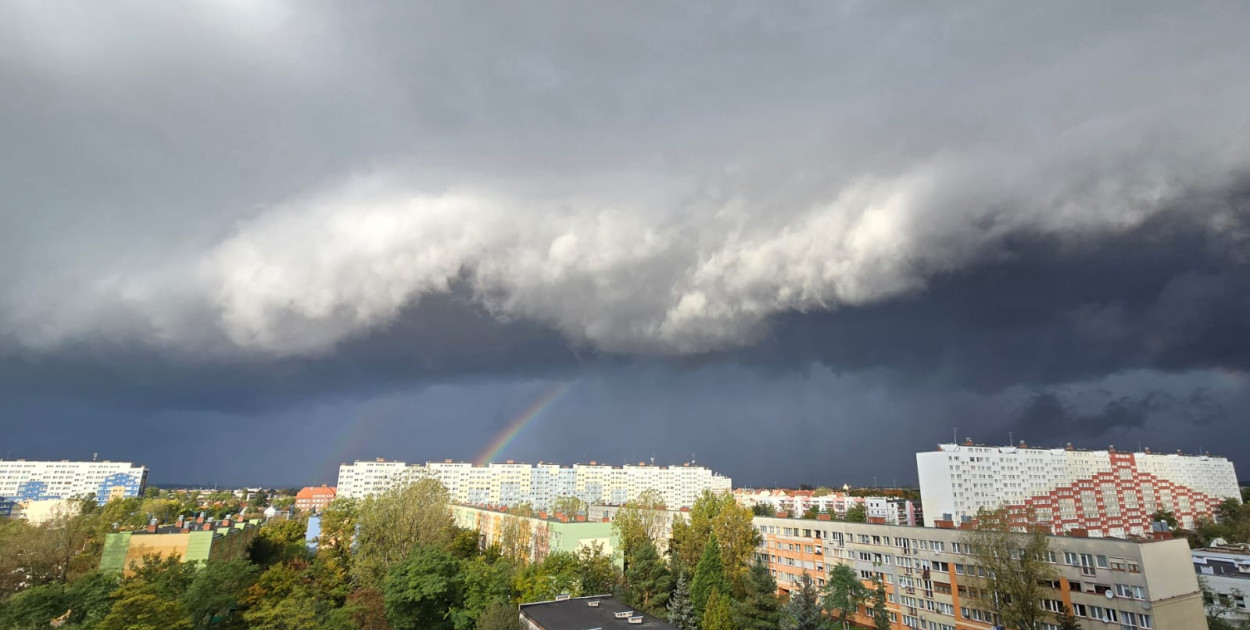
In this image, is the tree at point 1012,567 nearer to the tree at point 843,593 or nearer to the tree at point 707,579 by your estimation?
the tree at point 843,593

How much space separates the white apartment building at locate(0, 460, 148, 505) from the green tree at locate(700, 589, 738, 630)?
194754mm

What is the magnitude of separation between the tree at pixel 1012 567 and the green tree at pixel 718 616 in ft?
58.0

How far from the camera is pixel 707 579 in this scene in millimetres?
49844

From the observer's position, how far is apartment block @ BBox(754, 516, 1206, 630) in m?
34.2

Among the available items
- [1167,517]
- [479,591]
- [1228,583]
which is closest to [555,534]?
[479,591]

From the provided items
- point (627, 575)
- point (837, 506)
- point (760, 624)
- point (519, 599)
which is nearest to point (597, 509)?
point (627, 575)

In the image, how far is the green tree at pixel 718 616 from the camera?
137ft

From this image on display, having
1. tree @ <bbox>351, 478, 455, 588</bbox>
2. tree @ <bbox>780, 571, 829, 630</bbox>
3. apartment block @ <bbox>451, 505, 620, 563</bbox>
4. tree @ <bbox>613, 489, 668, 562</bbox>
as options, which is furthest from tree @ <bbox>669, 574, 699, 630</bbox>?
tree @ <bbox>351, 478, 455, 588</bbox>

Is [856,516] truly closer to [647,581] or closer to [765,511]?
[765,511]

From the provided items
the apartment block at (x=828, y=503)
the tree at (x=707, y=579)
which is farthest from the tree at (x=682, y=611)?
the apartment block at (x=828, y=503)

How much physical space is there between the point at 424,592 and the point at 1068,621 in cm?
4281

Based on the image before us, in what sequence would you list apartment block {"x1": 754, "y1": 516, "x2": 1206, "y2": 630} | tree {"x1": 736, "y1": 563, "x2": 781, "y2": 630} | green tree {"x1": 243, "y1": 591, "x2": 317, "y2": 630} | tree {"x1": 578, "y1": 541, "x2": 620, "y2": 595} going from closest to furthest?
green tree {"x1": 243, "y1": 591, "x2": 317, "y2": 630} < apartment block {"x1": 754, "y1": 516, "x2": 1206, "y2": 630} < tree {"x1": 736, "y1": 563, "x2": 781, "y2": 630} < tree {"x1": 578, "y1": 541, "x2": 620, "y2": 595}

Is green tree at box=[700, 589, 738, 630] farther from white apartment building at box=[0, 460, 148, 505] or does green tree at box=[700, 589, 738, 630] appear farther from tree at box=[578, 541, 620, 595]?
white apartment building at box=[0, 460, 148, 505]

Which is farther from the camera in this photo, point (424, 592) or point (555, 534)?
point (555, 534)
